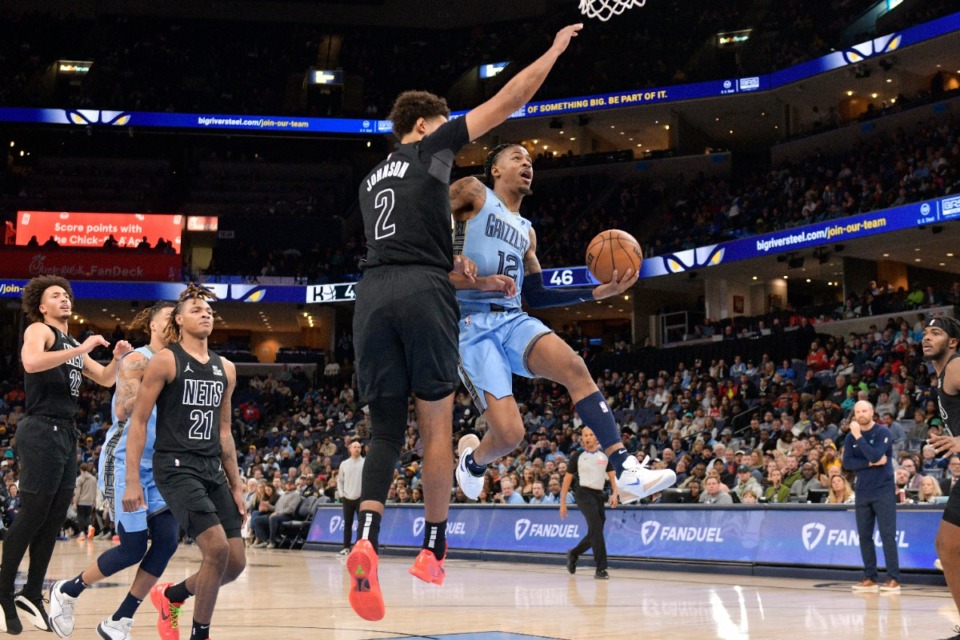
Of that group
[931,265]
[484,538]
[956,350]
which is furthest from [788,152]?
[956,350]

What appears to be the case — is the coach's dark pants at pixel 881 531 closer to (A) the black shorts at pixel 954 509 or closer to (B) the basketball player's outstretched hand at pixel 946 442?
(A) the black shorts at pixel 954 509

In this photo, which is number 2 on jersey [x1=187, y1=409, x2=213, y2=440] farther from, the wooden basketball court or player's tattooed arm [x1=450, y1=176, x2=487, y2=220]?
player's tattooed arm [x1=450, y1=176, x2=487, y2=220]

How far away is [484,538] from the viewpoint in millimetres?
16906

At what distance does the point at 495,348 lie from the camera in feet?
19.0

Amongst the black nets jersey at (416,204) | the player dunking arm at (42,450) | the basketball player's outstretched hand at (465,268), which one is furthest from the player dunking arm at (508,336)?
the player dunking arm at (42,450)

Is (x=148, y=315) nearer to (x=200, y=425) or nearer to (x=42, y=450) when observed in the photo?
(x=42, y=450)

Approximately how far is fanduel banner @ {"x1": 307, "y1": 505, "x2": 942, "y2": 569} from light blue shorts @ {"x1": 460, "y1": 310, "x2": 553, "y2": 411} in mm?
6853

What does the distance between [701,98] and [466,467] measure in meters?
30.9

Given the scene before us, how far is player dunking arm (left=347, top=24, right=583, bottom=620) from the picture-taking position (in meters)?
4.36

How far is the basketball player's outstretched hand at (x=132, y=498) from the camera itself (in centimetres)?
601

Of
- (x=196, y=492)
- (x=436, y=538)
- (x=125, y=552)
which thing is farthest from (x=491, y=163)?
(x=125, y=552)

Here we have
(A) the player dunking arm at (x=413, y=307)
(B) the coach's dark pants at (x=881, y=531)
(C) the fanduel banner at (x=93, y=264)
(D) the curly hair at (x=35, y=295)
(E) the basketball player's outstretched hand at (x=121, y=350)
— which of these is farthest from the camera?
(C) the fanduel banner at (x=93, y=264)

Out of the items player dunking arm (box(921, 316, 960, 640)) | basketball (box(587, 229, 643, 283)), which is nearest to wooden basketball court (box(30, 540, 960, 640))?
player dunking arm (box(921, 316, 960, 640))

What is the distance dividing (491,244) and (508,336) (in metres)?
0.55
